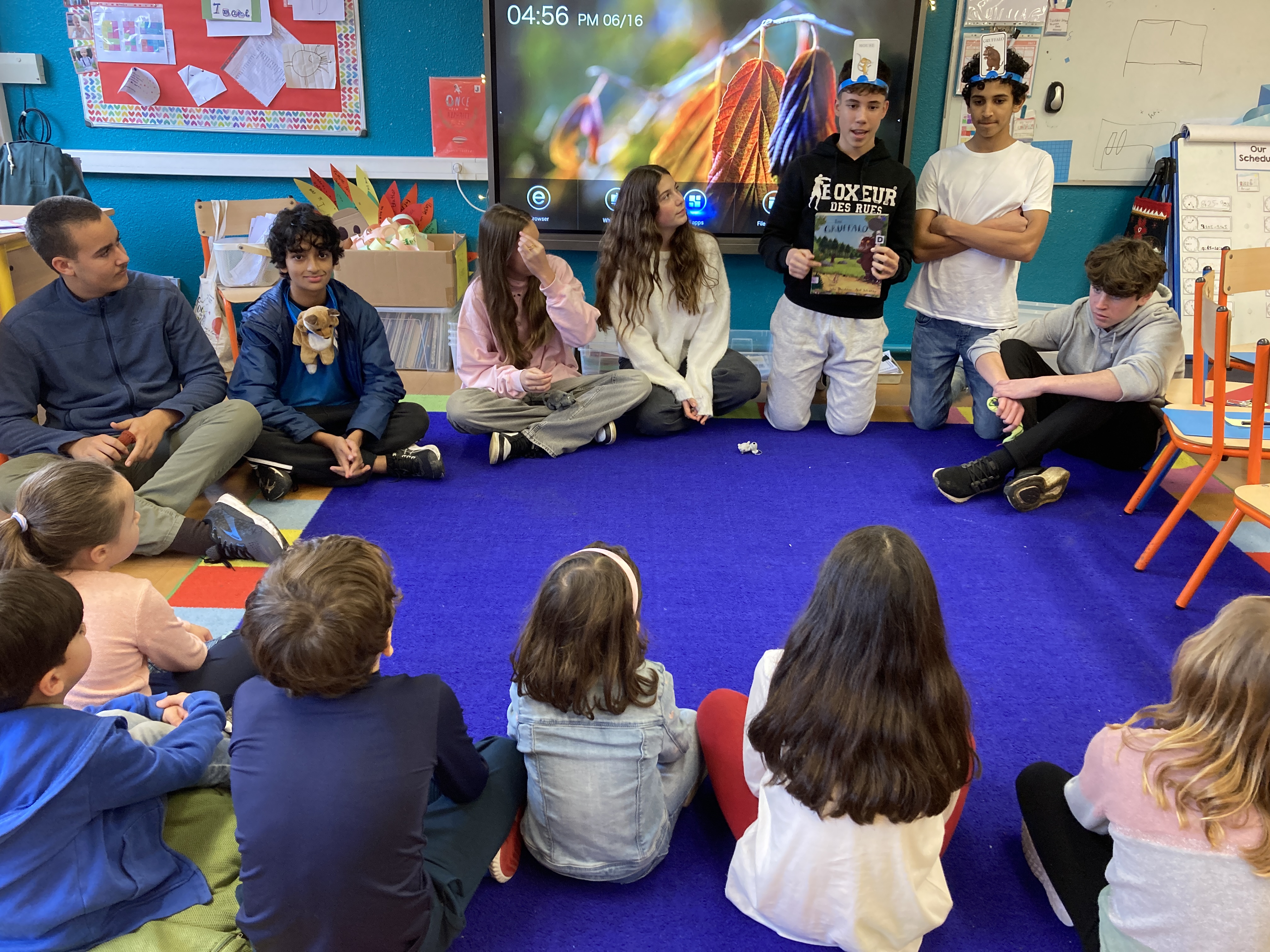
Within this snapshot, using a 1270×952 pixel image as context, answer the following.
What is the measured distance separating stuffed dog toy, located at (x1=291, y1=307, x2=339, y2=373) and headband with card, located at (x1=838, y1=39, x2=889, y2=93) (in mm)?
2331

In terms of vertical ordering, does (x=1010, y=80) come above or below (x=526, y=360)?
above

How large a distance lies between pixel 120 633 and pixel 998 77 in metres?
3.11

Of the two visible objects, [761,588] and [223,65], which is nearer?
[761,588]

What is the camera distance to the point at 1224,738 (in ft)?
3.76

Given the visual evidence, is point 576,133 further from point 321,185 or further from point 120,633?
point 120,633

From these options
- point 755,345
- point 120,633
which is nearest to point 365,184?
point 755,345

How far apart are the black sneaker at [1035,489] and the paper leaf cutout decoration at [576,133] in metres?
2.24

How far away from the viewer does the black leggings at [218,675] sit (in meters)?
1.68

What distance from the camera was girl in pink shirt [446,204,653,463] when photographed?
3129 millimetres

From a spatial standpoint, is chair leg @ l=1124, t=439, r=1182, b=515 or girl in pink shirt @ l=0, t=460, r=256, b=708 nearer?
girl in pink shirt @ l=0, t=460, r=256, b=708

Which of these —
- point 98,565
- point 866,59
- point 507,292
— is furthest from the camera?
point 866,59

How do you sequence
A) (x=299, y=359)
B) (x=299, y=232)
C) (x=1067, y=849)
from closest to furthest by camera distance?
(x=1067, y=849) < (x=299, y=232) < (x=299, y=359)

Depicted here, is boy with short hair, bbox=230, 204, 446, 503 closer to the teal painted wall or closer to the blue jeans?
the teal painted wall

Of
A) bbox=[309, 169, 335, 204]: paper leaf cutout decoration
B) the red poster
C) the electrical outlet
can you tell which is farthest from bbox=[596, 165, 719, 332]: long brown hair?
the electrical outlet
